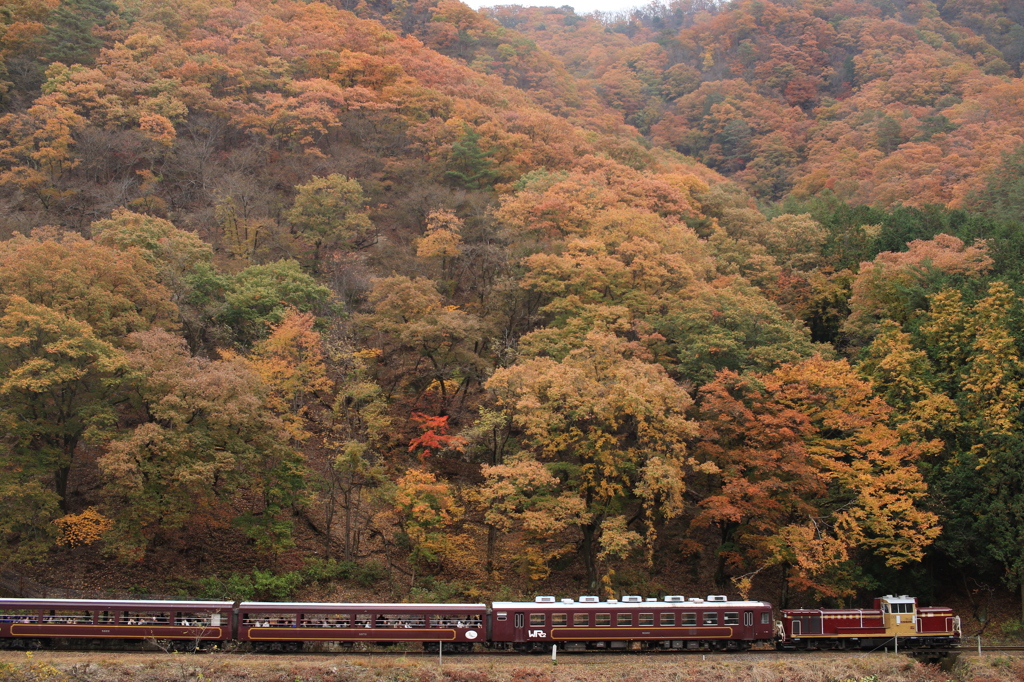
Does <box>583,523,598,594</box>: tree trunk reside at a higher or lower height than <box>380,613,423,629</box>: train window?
higher

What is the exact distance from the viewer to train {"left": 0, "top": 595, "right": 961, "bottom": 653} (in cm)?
2305

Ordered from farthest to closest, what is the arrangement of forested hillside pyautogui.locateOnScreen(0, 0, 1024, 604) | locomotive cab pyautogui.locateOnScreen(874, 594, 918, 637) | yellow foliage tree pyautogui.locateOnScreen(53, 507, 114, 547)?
forested hillside pyautogui.locateOnScreen(0, 0, 1024, 604) < yellow foliage tree pyautogui.locateOnScreen(53, 507, 114, 547) < locomotive cab pyautogui.locateOnScreen(874, 594, 918, 637)

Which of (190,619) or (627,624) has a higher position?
(190,619)

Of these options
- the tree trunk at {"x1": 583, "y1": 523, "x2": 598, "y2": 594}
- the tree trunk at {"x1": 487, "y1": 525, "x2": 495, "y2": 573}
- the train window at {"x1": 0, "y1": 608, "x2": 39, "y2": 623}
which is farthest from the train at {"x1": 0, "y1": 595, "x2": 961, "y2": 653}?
the tree trunk at {"x1": 487, "y1": 525, "x2": 495, "y2": 573}

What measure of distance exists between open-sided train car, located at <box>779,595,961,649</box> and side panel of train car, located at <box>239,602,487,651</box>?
33.3ft

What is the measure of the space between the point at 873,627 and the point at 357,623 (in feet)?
54.1

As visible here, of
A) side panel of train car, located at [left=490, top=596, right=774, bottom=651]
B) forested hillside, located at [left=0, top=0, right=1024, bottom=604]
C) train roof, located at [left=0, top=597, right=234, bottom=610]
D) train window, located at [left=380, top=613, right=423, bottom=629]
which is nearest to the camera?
train roof, located at [left=0, top=597, right=234, bottom=610]

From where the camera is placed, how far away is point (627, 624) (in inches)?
955

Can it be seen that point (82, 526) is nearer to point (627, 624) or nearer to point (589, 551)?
point (589, 551)

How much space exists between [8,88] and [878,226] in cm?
5401

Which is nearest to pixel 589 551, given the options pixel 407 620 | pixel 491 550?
pixel 491 550

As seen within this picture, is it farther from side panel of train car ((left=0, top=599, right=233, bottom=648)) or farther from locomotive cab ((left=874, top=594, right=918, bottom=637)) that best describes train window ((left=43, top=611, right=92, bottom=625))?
locomotive cab ((left=874, top=594, right=918, bottom=637))

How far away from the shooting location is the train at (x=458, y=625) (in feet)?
75.6

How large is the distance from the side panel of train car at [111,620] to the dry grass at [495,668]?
0.68m
